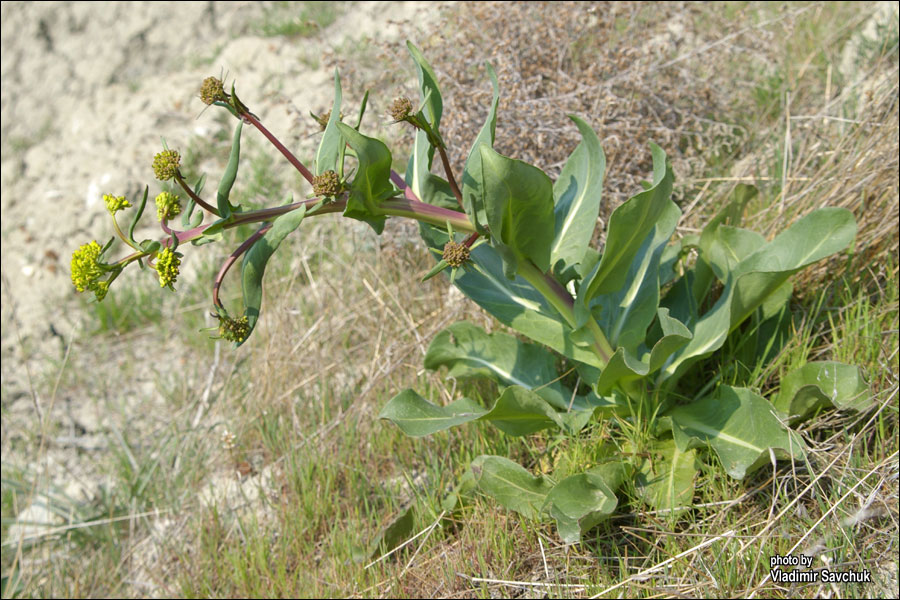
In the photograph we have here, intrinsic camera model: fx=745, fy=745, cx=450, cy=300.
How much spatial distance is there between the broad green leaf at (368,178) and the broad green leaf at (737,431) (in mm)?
1302

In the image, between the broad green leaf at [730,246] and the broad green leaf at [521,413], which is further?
the broad green leaf at [730,246]

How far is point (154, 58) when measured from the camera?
7184 mm

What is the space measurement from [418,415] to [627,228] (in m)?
1.02

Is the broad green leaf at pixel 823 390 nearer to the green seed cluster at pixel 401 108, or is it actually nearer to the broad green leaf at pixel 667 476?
the broad green leaf at pixel 667 476

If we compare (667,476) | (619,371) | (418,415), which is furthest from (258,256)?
(667,476)

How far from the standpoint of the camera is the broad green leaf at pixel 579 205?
2520mm

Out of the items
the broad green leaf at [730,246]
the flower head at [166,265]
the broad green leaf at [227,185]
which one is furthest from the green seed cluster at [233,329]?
the broad green leaf at [730,246]

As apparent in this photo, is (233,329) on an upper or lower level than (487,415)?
upper

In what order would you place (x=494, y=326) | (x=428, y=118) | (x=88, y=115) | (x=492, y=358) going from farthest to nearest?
1. (x=88, y=115)
2. (x=494, y=326)
3. (x=492, y=358)
4. (x=428, y=118)

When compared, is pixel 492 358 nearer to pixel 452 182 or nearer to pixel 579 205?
pixel 579 205

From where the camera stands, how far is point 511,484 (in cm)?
267

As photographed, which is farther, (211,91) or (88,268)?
(211,91)

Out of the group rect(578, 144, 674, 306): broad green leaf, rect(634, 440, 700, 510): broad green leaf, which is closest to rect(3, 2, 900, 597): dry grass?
rect(634, 440, 700, 510): broad green leaf

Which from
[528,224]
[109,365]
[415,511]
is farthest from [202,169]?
[528,224]
